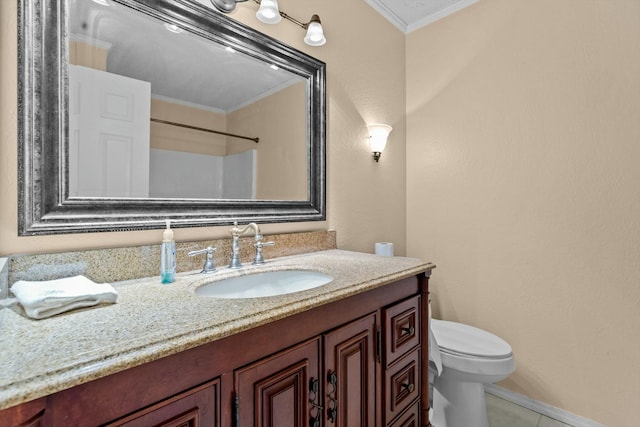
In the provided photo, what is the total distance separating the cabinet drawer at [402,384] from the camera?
1.10 metres

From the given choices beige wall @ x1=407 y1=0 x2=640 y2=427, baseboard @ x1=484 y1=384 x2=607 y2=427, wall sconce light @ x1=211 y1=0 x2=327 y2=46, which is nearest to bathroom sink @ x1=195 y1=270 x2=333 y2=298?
wall sconce light @ x1=211 y1=0 x2=327 y2=46

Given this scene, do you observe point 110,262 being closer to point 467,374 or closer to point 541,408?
point 467,374

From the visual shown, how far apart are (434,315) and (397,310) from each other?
1.20 m

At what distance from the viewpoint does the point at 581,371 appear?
1602 mm

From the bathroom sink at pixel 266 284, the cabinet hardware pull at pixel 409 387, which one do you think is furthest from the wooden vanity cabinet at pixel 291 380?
the bathroom sink at pixel 266 284

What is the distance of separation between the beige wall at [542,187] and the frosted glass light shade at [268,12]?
4.26ft

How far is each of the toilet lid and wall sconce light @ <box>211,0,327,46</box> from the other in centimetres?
166

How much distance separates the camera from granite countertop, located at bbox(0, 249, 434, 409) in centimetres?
46

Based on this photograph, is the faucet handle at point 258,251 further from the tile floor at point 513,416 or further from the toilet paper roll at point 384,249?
the tile floor at point 513,416

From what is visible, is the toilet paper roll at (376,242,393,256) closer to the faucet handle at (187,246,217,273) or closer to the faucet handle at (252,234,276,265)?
the faucet handle at (252,234,276,265)

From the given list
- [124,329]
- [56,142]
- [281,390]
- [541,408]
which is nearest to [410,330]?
[281,390]

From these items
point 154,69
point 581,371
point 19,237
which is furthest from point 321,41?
point 581,371

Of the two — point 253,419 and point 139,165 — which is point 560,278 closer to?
point 253,419

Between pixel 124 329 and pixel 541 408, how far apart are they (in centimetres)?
214
